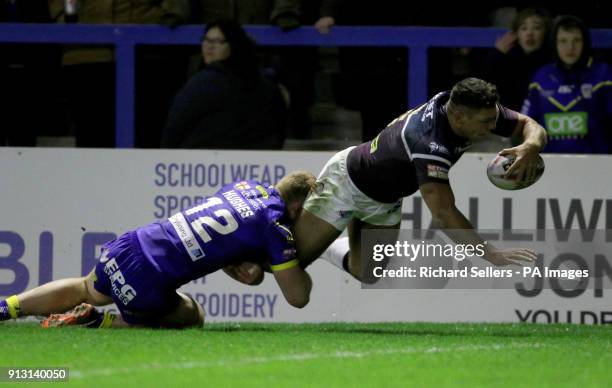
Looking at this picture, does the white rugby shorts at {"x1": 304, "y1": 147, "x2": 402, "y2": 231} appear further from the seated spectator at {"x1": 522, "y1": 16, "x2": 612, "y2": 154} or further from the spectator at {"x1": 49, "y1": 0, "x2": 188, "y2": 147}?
the spectator at {"x1": 49, "y1": 0, "x2": 188, "y2": 147}

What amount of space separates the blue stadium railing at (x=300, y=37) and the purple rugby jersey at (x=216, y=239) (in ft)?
11.4

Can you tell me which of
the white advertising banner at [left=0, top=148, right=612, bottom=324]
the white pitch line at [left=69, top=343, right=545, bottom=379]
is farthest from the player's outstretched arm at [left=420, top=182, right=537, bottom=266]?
the white advertising banner at [left=0, top=148, right=612, bottom=324]

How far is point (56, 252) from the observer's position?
1097 cm

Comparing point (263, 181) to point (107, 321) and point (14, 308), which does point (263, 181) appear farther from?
point (14, 308)

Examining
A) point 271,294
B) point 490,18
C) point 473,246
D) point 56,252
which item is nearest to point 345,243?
point 271,294

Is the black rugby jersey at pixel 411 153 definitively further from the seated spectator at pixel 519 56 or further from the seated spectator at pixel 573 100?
the seated spectator at pixel 519 56

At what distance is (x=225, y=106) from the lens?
1135cm

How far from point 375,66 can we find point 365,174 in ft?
10.5

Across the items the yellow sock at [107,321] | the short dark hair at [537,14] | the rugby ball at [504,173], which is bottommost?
the yellow sock at [107,321]

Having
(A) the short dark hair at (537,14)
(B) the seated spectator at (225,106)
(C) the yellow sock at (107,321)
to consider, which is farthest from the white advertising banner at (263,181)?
(C) the yellow sock at (107,321)

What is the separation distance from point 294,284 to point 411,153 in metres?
1.14

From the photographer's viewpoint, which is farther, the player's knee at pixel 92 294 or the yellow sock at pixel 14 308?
the player's knee at pixel 92 294

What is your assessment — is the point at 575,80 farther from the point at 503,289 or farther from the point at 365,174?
the point at 365,174

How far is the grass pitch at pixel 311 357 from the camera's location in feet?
21.1
